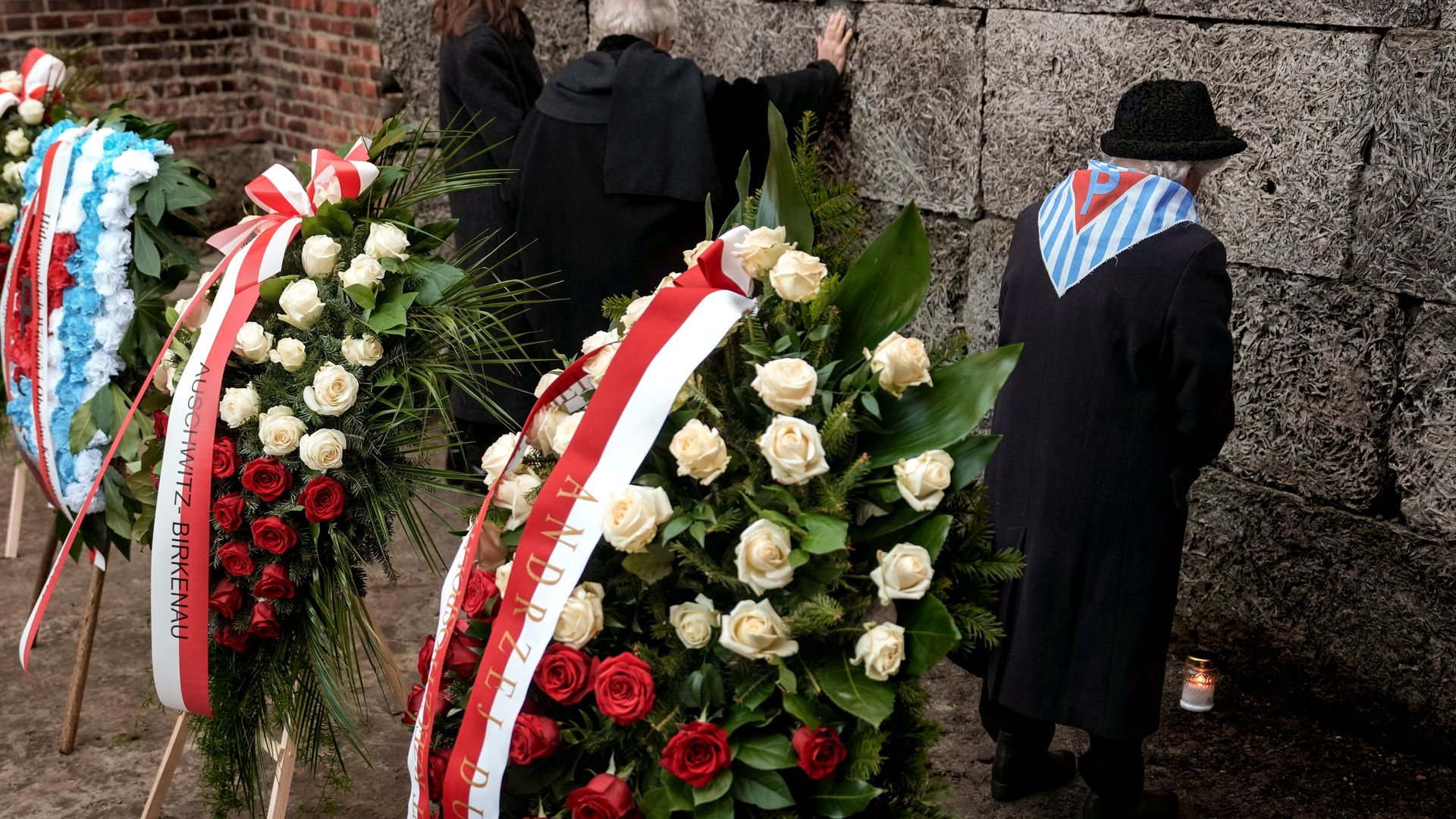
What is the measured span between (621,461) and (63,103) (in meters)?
3.02

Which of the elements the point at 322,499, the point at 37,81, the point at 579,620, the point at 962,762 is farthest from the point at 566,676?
the point at 37,81

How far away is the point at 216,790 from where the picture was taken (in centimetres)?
252

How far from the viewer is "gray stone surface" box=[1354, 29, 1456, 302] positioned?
2797 millimetres

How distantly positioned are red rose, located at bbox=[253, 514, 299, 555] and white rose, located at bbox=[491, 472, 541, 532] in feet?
2.00

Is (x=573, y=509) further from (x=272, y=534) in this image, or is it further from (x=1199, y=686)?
(x=1199, y=686)

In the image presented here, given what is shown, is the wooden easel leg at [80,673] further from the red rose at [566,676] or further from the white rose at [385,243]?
the red rose at [566,676]

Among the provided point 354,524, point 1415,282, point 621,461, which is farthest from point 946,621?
point 1415,282

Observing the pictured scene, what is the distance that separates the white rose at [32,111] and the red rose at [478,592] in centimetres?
272

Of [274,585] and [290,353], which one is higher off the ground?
[290,353]

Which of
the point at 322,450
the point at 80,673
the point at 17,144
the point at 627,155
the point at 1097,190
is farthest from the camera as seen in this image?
the point at 17,144

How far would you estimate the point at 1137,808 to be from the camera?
2760mm

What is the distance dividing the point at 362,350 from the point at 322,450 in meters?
0.19

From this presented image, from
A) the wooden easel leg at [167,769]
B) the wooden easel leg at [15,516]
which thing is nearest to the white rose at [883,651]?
the wooden easel leg at [167,769]

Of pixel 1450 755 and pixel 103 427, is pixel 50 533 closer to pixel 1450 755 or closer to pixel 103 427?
pixel 103 427
